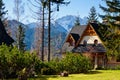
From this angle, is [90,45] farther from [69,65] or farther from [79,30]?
[69,65]

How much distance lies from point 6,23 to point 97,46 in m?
27.0

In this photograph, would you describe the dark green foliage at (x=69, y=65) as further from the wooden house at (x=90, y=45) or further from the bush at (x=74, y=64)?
the wooden house at (x=90, y=45)

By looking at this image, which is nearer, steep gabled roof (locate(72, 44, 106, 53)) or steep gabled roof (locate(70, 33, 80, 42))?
steep gabled roof (locate(72, 44, 106, 53))

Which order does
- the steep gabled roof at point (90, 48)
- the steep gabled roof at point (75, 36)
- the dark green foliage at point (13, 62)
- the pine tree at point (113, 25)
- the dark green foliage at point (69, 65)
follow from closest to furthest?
the dark green foliage at point (13, 62)
the dark green foliage at point (69, 65)
the pine tree at point (113, 25)
the steep gabled roof at point (90, 48)
the steep gabled roof at point (75, 36)

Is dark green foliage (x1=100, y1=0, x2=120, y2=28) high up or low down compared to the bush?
up

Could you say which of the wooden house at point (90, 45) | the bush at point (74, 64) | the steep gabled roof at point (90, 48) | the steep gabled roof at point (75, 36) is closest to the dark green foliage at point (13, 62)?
the bush at point (74, 64)

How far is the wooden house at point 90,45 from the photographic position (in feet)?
172

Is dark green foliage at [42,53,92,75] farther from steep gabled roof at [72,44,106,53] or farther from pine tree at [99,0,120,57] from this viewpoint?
steep gabled roof at [72,44,106,53]

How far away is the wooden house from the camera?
172 ft

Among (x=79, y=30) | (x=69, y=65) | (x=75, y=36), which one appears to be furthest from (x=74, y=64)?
(x=79, y=30)

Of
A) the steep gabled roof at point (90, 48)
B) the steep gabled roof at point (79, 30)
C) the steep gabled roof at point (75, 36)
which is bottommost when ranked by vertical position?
the steep gabled roof at point (90, 48)

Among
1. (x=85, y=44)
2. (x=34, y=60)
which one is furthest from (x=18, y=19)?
(x=34, y=60)

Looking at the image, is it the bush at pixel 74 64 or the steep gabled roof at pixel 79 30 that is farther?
the steep gabled roof at pixel 79 30

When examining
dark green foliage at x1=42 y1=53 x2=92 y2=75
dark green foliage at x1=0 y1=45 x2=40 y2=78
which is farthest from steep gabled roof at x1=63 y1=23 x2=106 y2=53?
dark green foliage at x1=0 y1=45 x2=40 y2=78
